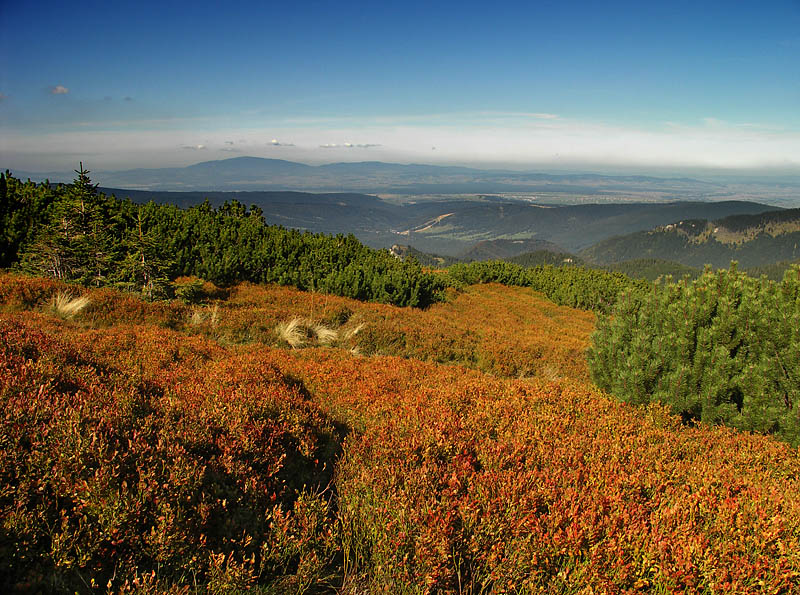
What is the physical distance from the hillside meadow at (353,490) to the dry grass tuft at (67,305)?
8.71ft

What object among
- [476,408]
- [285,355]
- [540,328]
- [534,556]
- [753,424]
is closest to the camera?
[534,556]

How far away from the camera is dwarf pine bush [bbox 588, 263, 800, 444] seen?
5570mm

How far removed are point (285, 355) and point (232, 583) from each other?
223 inches

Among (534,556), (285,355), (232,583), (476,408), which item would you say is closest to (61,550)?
(232,583)

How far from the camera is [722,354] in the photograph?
5797mm

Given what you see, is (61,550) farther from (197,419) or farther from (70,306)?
(70,306)

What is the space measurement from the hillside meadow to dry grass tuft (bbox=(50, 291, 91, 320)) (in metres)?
2.66

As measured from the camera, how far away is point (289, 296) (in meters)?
13.8

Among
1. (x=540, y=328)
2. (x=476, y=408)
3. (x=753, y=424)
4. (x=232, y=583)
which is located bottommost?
(x=540, y=328)

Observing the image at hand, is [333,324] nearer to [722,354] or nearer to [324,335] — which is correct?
[324,335]

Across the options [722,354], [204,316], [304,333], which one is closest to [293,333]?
[304,333]

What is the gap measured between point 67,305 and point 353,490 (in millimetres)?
8337

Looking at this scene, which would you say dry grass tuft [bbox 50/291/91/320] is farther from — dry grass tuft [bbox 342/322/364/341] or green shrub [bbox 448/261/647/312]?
green shrub [bbox 448/261/647/312]

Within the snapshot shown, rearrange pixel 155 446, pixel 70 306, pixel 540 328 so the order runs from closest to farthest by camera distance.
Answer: pixel 155 446 < pixel 70 306 < pixel 540 328
